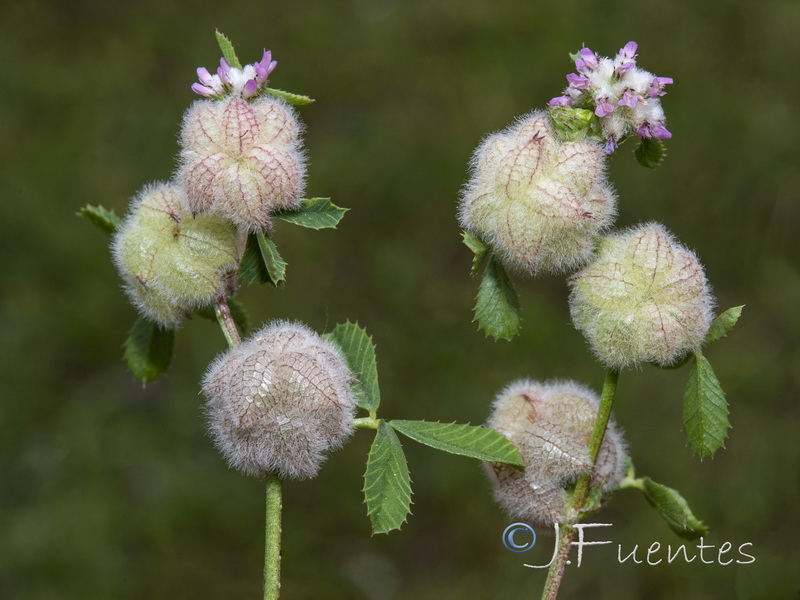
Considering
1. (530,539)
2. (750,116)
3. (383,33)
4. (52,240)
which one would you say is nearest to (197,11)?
(383,33)

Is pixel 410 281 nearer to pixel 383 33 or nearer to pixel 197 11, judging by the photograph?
pixel 383 33

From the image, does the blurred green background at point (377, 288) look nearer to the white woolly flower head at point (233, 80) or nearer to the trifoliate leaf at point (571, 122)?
the trifoliate leaf at point (571, 122)

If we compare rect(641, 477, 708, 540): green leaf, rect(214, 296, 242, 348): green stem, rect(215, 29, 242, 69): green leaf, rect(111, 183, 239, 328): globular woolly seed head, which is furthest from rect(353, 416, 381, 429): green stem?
rect(215, 29, 242, 69): green leaf

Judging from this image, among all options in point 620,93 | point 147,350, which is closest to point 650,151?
point 620,93

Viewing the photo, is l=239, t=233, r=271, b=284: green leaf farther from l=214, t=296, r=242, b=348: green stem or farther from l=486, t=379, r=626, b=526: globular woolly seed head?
l=486, t=379, r=626, b=526: globular woolly seed head

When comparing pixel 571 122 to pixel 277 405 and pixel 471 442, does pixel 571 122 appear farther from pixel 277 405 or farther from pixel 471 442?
pixel 277 405

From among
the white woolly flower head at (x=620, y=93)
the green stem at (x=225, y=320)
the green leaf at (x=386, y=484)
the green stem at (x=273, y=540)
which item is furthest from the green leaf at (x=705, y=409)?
the green stem at (x=225, y=320)

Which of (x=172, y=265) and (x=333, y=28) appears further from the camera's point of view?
(x=333, y=28)
